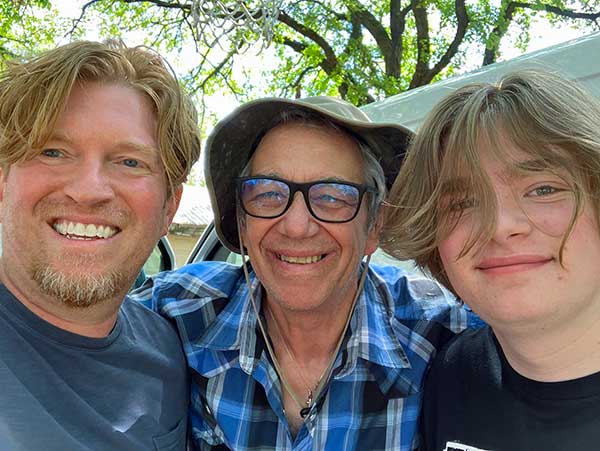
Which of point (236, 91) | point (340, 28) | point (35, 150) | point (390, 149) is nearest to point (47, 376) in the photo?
point (35, 150)

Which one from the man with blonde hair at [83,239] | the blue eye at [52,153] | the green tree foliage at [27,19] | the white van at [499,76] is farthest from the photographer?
the green tree foliage at [27,19]

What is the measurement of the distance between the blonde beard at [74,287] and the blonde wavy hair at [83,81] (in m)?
0.36

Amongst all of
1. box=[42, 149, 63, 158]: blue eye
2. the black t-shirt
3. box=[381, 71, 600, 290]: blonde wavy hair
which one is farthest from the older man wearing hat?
box=[42, 149, 63, 158]: blue eye

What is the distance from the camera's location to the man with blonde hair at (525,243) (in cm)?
156

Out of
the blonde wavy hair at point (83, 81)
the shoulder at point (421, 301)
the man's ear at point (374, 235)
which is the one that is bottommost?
the shoulder at point (421, 301)

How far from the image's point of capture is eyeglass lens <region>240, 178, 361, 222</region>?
2.19 meters

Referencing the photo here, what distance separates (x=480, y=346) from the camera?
1973 millimetres

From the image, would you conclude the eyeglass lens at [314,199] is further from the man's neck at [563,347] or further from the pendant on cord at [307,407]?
the man's neck at [563,347]

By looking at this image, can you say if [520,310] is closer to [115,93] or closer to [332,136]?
[332,136]

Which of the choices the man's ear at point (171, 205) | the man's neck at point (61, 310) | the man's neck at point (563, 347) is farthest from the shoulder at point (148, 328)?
the man's neck at point (563, 347)

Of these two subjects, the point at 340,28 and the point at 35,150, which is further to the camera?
the point at 340,28

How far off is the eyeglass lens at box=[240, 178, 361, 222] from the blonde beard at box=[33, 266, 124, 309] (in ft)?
1.94

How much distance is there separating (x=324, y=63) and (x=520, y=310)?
9.65 metres

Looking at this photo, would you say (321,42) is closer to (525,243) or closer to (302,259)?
(302,259)
